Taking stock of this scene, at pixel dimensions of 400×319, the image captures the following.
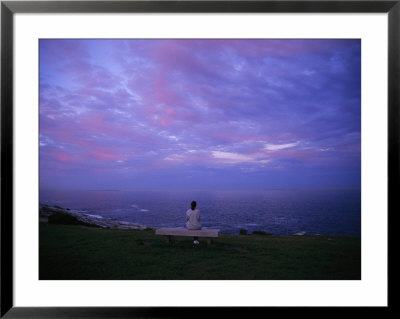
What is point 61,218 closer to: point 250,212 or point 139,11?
point 139,11

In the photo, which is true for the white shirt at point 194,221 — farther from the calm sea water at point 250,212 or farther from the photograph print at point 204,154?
the calm sea water at point 250,212

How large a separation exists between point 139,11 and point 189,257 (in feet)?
13.6

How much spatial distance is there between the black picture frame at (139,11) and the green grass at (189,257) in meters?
1.21

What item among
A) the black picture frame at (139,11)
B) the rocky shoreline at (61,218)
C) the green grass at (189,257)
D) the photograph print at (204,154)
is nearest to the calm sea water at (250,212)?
the photograph print at (204,154)

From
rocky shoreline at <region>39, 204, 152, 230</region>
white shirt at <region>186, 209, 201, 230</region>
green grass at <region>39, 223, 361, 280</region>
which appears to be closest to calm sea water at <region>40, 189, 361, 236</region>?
rocky shoreline at <region>39, 204, 152, 230</region>

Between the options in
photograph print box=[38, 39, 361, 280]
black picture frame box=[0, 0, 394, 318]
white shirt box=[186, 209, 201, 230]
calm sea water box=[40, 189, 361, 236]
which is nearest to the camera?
black picture frame box=[0, 0, 394, 318]

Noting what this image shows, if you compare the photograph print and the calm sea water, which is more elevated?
the photograph print

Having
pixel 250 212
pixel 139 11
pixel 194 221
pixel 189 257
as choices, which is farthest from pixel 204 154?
pixel 139 11

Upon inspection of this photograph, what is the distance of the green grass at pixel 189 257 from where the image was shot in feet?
15.0

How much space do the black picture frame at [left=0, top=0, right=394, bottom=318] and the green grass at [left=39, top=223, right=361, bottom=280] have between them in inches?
47.5

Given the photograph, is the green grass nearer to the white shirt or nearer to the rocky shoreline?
the white shirt

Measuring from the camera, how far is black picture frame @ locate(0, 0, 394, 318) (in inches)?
121

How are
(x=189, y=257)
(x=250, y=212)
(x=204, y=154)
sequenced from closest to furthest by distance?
(x=189, y=257) < (x=250, y=212) < (x=204, y=154)

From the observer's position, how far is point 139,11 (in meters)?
3.19
